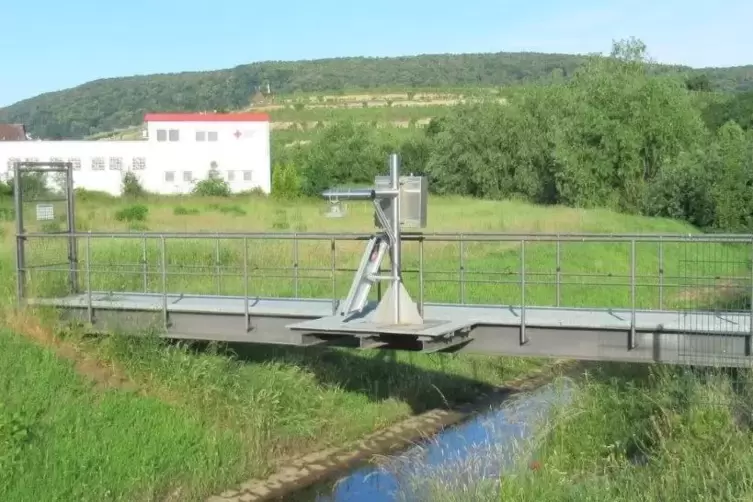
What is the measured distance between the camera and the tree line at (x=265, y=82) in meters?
159

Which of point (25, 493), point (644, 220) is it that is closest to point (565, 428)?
point (25, 493)

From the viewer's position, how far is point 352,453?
53.6 feet

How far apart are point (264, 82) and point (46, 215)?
156 metres

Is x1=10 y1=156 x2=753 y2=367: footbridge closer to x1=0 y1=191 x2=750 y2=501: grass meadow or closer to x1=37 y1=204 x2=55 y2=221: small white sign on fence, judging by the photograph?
x1=37 y1=204 x2=55 y2=221: small white sign on fence

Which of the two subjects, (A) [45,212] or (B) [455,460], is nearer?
(B) [455,460]

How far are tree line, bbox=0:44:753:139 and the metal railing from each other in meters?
121

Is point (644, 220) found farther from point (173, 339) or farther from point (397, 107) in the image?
point (397, 107)

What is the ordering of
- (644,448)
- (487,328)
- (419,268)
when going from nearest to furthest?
(644,448) → (487,328) → (419,268)

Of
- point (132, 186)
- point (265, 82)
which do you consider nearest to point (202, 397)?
point (132, 186)

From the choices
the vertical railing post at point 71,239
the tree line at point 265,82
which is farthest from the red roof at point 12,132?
the vertical railing post at point 71,239

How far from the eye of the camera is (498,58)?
16388 cm

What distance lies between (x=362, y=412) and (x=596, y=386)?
447 centimetres

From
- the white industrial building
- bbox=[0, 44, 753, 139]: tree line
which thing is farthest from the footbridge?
bbox=[0, 44, 753, 139]: tree line

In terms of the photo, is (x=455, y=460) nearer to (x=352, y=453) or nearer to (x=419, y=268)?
(x=419, y=268)
